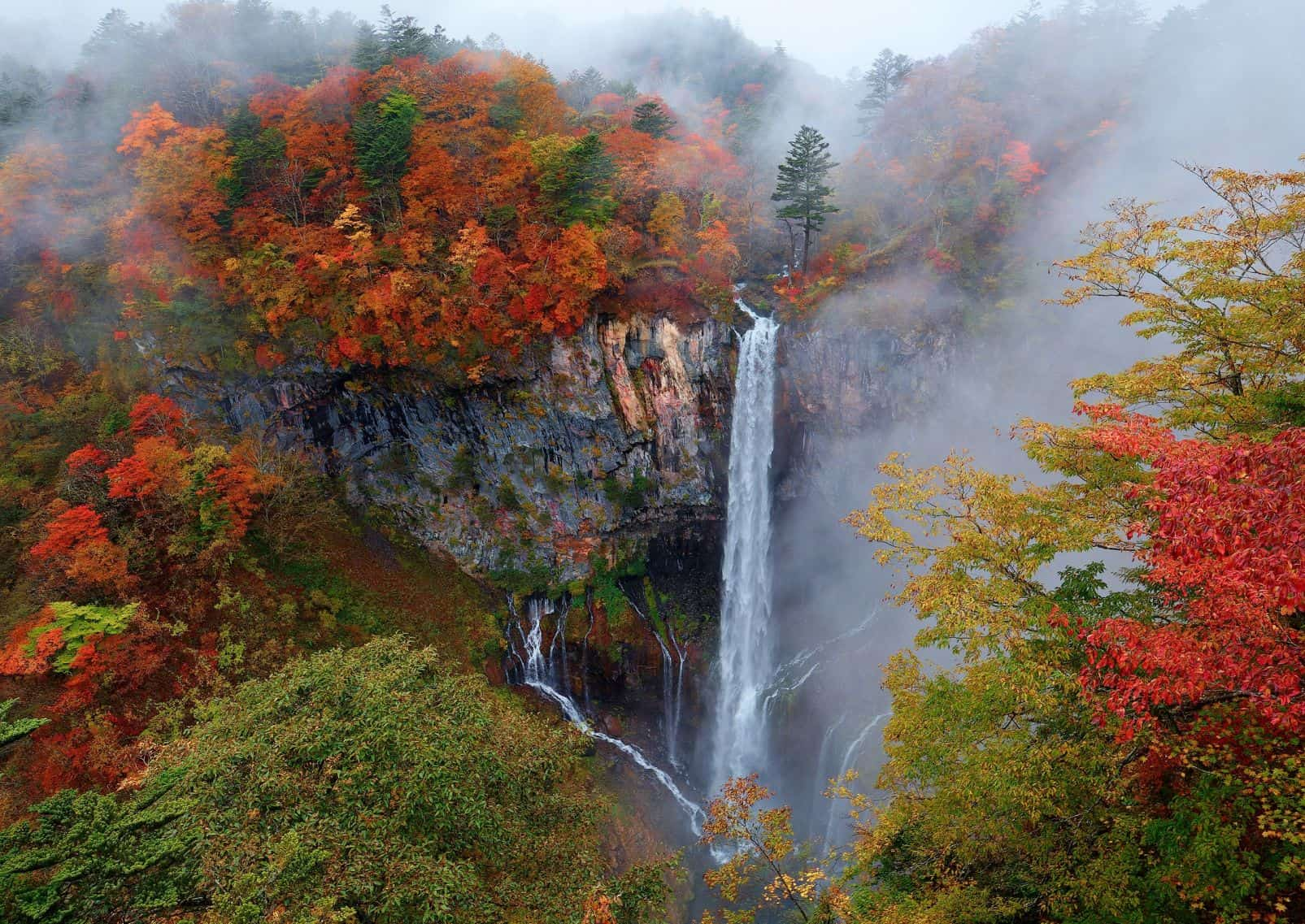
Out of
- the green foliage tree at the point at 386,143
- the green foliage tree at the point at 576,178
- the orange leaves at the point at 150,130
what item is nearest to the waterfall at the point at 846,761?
the green foliage tree at the point at 576,178

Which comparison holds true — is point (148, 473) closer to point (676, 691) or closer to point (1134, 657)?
point (676, 691)

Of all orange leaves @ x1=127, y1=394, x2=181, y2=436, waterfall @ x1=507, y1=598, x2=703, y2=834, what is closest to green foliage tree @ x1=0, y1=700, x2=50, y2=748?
orange leaves @ x1=127, y1=394, x2=181, y2=436

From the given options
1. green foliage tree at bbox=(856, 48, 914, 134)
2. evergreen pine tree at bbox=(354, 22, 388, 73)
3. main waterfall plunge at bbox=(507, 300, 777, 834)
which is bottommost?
main waterfall plunge at bbox=(507, 300, 777, 834)

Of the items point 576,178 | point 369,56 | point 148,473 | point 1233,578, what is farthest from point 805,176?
point 148,473

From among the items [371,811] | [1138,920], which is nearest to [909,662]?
[1138,920]

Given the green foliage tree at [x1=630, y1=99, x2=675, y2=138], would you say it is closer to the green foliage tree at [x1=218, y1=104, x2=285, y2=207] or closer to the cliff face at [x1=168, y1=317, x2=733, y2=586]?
the cliff face at [x1=168, y1=317, x2=733, y2=586]

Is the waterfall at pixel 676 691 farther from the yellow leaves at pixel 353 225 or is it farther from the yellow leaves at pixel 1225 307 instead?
the yellow leaves at pixel 353 225

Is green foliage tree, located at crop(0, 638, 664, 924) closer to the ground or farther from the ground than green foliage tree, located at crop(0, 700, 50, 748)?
closer to the ground
